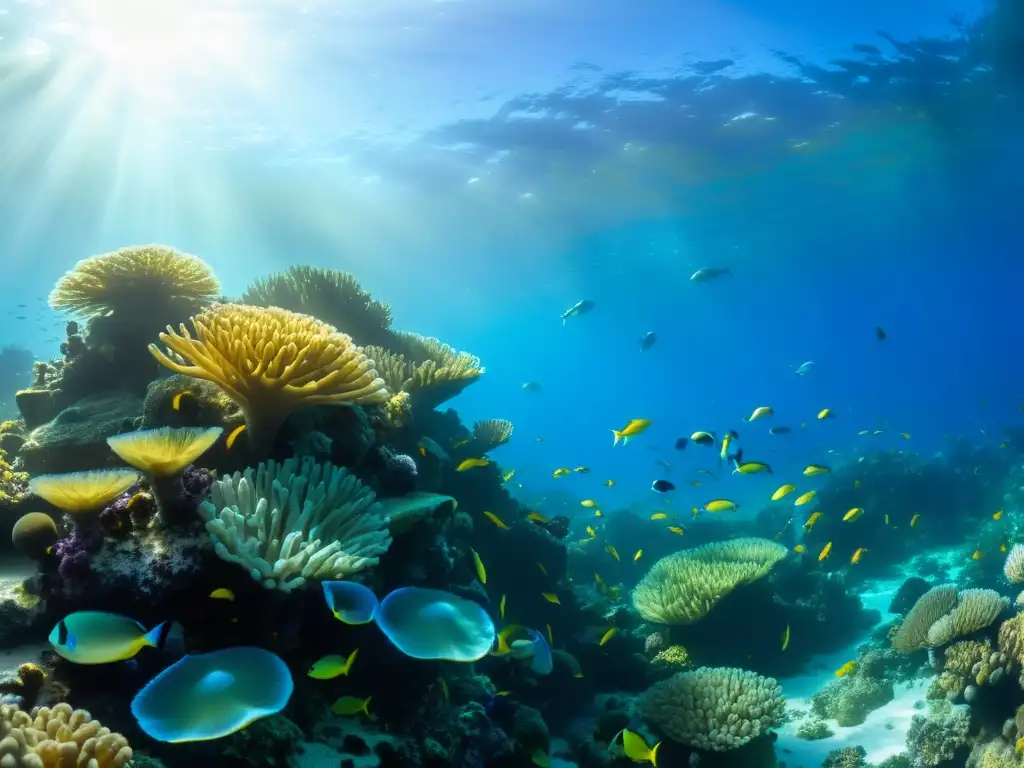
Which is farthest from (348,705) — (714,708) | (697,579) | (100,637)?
(697,579)

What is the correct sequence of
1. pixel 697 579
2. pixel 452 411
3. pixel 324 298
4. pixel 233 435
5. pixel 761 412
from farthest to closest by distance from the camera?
pixel 761 412 → pixel 452 411 → pixel 697 579 → pixel 324 298 → pixel 233 435

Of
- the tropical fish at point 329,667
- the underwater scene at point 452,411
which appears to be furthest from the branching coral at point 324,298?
the tropical fish at point 329,667

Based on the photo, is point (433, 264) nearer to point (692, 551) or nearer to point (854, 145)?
point (854, 145)

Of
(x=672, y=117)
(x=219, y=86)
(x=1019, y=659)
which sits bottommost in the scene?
(x=1019, y=659)

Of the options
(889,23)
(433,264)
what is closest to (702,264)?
(433,264)

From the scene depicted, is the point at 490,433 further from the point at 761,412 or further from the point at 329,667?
the point at 329,667

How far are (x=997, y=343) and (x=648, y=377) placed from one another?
88.9 metres

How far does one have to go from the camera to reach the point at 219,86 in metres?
22.6

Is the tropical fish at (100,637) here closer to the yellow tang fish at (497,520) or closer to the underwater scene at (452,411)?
the underwater scene at (452,411)

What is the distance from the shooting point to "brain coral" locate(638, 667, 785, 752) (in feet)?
19.2

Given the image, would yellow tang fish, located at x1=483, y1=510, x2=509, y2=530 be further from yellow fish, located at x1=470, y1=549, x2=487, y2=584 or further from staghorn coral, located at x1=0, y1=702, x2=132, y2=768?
staghorn coral, located at x1=0, y1=702, x2=132, y2=768

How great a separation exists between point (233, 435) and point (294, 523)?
1145mm

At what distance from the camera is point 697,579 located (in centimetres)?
862

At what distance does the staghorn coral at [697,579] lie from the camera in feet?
27.5
